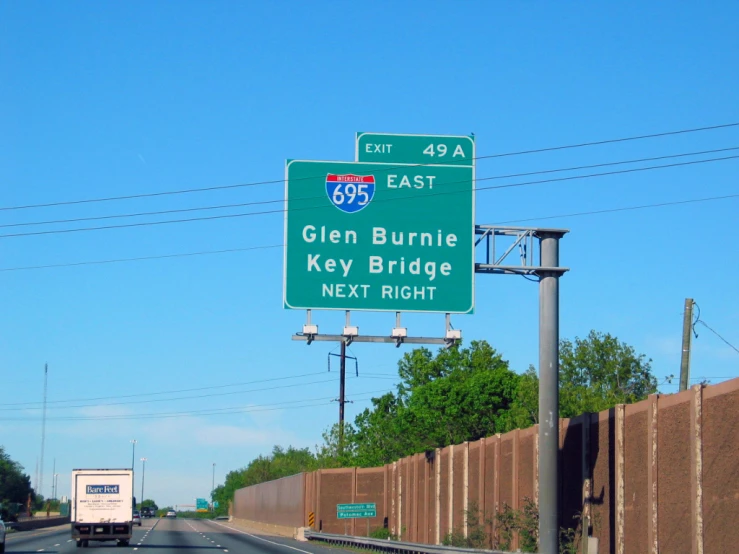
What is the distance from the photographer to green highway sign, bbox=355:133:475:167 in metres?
23.8

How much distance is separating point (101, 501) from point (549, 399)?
3051 centimetres

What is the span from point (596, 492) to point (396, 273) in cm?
754

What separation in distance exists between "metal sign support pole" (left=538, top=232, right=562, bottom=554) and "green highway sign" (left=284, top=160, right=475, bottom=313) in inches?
65.8

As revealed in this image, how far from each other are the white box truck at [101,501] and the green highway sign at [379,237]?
28.6m

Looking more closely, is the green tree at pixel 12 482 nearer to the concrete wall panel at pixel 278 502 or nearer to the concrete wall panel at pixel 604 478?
the concrete wall panel at pixel 278 502

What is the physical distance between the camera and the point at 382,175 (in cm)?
2367

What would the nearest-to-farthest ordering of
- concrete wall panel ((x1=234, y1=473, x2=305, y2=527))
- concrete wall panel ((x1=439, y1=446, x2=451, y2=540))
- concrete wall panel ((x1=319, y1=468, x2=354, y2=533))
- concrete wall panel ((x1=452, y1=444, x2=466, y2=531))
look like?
1. concrete wall panel ((x1=452, y1=444, x2=466, y2=531))
2. concrete wall panel ((x1=439, y1=446, x2=451, y2=540))
3. concrete wall panel ((x1=319, y1=468, x2=354, y2=533))
4. concrete wall panel ((x1=234, y1=473, x2=305, y2=527))

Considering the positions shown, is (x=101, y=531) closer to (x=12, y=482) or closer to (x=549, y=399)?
(x=549, y=399)

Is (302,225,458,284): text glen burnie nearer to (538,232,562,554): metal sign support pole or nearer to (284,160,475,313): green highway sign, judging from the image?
(284,160,475,313): green highway sign

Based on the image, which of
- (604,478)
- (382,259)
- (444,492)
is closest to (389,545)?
(444,492)

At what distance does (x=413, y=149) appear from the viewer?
23.9 m

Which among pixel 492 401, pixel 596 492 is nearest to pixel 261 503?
pixel 492 401

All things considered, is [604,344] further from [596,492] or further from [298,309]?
[298,309]

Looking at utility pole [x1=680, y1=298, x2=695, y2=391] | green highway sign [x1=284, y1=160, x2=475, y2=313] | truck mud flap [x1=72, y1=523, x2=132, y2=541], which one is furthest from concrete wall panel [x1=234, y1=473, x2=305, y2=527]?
green highway sign [x1=284, y1=160, x2=475, y2=313]
